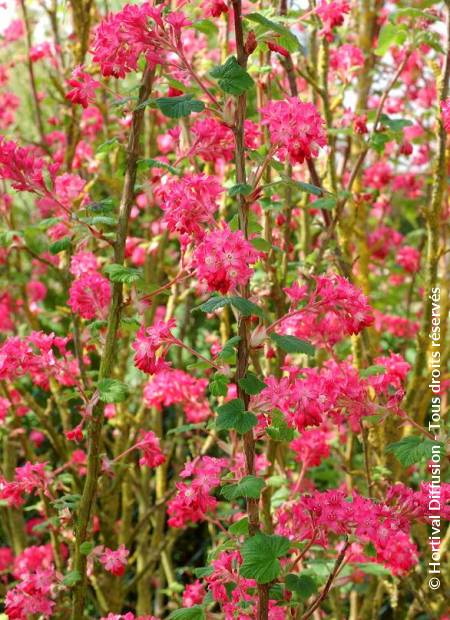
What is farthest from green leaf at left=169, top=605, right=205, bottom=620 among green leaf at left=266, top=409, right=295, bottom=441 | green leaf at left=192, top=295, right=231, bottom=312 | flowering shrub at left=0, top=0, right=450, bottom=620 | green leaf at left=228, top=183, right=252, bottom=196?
green leaf at left=228, top=183, right=252, bottom=196

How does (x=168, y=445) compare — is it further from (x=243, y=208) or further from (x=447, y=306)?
(x=243, y=208)

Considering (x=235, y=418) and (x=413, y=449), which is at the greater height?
(x=235, y=418)

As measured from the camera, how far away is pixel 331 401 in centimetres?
172

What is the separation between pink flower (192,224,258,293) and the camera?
1505 mm

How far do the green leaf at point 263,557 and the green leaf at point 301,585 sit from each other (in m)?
0.19

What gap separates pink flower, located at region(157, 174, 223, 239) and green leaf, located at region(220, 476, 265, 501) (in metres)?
0.54

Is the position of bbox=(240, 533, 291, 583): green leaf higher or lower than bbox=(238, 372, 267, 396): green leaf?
lower

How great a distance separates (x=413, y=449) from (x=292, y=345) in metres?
0.35

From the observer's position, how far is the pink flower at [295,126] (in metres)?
1.62

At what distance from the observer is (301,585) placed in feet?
5.56

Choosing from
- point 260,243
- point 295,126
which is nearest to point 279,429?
point 260,243

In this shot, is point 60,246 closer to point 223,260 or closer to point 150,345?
point 150,345

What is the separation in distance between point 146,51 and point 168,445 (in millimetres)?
2625

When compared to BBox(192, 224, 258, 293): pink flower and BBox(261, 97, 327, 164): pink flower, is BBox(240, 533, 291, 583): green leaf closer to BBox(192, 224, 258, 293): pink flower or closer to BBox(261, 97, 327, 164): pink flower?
BBox(192, 224, 258, 293): pink flower
